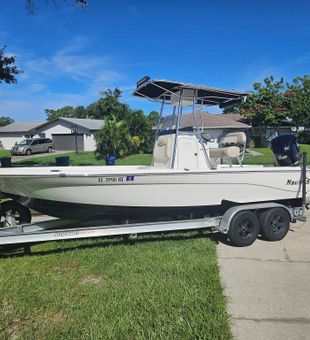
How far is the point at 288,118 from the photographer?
35.3 meters

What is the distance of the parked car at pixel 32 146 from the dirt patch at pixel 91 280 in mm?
34733

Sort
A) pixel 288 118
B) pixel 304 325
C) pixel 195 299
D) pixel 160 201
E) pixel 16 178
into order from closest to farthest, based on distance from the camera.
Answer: pixel 304 325 < pixel 195 299 < pixel 16 178 < pixel 160 201 < pixel 288 118

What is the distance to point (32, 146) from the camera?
38562mm

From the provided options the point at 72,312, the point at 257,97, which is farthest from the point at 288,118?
the point at 72,312

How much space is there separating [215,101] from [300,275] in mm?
3982

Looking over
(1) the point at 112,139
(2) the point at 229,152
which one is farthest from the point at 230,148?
(1) the point at 112,139

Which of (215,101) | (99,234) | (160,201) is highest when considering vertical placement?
(215,101)

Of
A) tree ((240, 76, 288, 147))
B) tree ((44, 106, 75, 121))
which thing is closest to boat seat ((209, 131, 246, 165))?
tree ((240, 76, 288, 147))

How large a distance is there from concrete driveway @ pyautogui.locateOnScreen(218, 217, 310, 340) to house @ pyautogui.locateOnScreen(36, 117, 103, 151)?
1365 inches

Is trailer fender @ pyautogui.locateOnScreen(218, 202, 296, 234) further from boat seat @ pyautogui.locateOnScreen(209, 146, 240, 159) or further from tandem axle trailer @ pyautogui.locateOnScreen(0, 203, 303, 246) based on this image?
boat seat @ pyautogui.locateOnScreen(209, 146, 240, 159)

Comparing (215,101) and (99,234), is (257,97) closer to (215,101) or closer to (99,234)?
(215,101)

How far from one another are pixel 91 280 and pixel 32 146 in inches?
1421

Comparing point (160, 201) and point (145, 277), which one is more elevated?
point (160, 201)

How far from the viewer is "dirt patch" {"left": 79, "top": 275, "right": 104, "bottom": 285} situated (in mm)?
4686
